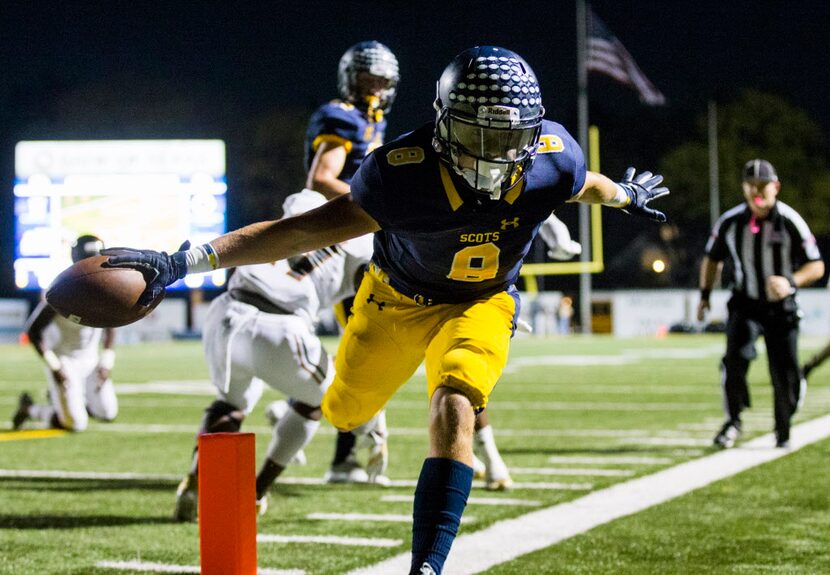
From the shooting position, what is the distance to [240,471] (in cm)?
301

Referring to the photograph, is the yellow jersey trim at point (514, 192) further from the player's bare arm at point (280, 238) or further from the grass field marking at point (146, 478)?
the grass field marking at point (146, 478)

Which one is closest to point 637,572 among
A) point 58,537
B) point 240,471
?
point 240,471

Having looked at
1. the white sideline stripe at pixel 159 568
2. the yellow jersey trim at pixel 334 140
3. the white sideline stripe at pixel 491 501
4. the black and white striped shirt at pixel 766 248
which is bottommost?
the white sideline stripe at pixel 491 501

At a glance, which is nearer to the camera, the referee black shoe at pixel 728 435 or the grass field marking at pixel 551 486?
the grass field marking at pixel 551 486

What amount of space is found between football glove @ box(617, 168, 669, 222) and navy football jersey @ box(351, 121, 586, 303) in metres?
0.38

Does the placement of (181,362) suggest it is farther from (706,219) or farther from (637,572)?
(706,219)

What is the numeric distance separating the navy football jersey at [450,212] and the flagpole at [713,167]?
42730 mm

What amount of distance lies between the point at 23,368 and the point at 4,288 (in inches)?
1151

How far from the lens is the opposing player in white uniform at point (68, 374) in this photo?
866 centimetres

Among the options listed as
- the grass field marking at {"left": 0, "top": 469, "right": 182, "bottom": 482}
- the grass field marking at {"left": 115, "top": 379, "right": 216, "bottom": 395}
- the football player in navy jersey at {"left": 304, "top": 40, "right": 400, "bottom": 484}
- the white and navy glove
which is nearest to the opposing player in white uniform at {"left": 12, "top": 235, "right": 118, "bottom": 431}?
the grass field marking at {"left": 0, "top": 469, "right": 182, "bottom": 482}

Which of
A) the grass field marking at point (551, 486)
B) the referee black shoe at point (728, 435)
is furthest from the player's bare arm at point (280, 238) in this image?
the referee black shoe at point (728, 435)

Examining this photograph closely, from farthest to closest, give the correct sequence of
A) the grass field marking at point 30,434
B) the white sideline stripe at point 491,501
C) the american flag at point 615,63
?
the american flag at point 615,63 → the grass field marking at point 30,434 → the white sideline stripe at point 491,501

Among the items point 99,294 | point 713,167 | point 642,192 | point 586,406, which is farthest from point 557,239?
point 713,167

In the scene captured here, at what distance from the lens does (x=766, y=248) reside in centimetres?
723
